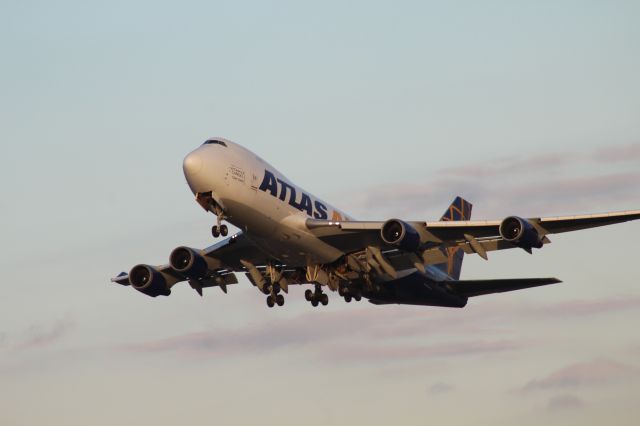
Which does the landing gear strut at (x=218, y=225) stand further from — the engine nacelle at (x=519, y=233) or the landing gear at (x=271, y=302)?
the engine nacelle at (x=519, y=233)

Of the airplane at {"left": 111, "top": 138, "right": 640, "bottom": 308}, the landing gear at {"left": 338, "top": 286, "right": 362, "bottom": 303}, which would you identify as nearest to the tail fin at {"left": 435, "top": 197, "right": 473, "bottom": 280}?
the airplane at {"left": 111, "top": 138, "right": 640, "bottom": 308}

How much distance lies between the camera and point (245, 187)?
169 feet

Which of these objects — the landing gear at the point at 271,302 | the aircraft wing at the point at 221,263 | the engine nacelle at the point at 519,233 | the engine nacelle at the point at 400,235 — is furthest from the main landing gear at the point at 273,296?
the engine nacelle at the point at 519,233

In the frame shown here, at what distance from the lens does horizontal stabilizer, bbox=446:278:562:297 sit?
5828 cm

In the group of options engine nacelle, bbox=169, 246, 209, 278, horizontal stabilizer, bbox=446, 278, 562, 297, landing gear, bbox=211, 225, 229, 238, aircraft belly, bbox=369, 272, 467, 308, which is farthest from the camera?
aircraft belly, bbox=369, 272, 467, 308

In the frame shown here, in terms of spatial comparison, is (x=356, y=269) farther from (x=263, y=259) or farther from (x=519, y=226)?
(x=519, y=226)

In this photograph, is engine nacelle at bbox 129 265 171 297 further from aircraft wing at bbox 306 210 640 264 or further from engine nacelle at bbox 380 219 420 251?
engine nacelle at bbox 380 219 420 251

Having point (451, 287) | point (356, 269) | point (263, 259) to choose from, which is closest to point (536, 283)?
point (451, 287)

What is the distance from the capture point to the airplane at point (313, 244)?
2023 inches

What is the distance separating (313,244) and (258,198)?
12.9 feet

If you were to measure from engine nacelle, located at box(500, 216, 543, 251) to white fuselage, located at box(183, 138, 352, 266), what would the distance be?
8.20m

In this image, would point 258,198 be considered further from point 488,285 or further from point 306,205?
point 488,285

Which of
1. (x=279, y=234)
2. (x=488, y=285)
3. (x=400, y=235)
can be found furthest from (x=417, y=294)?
(x=279, y=234)

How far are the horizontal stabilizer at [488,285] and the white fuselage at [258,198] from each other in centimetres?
832
